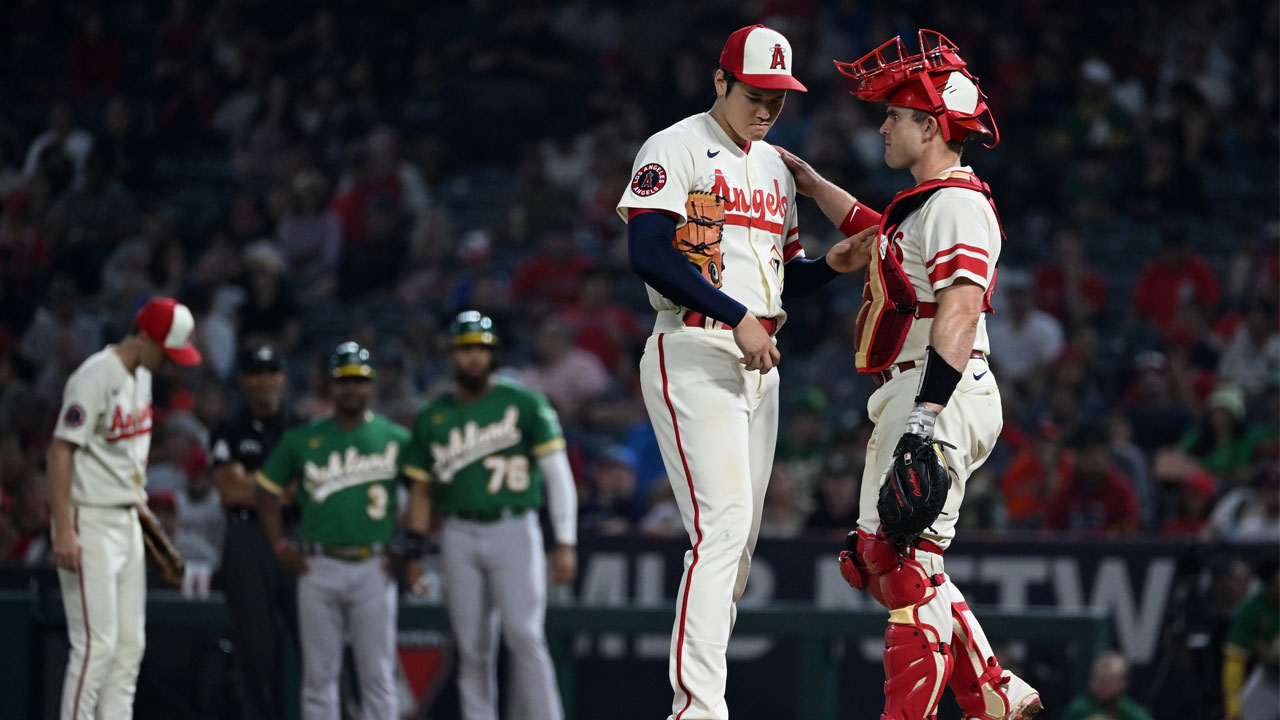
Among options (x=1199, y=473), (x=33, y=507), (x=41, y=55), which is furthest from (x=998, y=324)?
(x=41, y=55)

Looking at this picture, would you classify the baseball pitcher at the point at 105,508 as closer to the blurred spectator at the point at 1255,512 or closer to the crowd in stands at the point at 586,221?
the crowd in stands at the point at 586,221

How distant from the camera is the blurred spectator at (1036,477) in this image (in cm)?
1038

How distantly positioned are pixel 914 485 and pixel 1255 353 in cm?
794

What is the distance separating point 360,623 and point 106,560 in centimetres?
135

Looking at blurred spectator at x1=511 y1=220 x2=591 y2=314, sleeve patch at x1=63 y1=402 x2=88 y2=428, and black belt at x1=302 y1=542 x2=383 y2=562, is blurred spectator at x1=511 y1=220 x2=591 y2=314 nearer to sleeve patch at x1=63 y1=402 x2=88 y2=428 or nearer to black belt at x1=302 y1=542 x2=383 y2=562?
black belt at x1=302 y1=542 x2=383 y2=562

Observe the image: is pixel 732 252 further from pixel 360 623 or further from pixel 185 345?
pixel 360 623

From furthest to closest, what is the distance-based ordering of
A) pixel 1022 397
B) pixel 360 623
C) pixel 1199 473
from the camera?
pixel 1022 397
pixel 1199 473
pixel 360 623

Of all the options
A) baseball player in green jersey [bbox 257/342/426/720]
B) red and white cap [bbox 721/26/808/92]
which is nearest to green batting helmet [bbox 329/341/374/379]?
baseball player in green jersey [bbox 257/342/426/720]

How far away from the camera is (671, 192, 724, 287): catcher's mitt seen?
479cm

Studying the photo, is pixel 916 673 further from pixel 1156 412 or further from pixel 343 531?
pixel 1156 412

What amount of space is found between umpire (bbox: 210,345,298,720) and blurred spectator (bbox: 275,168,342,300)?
19.3 feet

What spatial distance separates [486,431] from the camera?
782 centimetres

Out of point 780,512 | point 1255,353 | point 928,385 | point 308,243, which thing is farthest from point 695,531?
point 308,243

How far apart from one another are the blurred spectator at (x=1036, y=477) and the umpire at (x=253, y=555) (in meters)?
4.70
